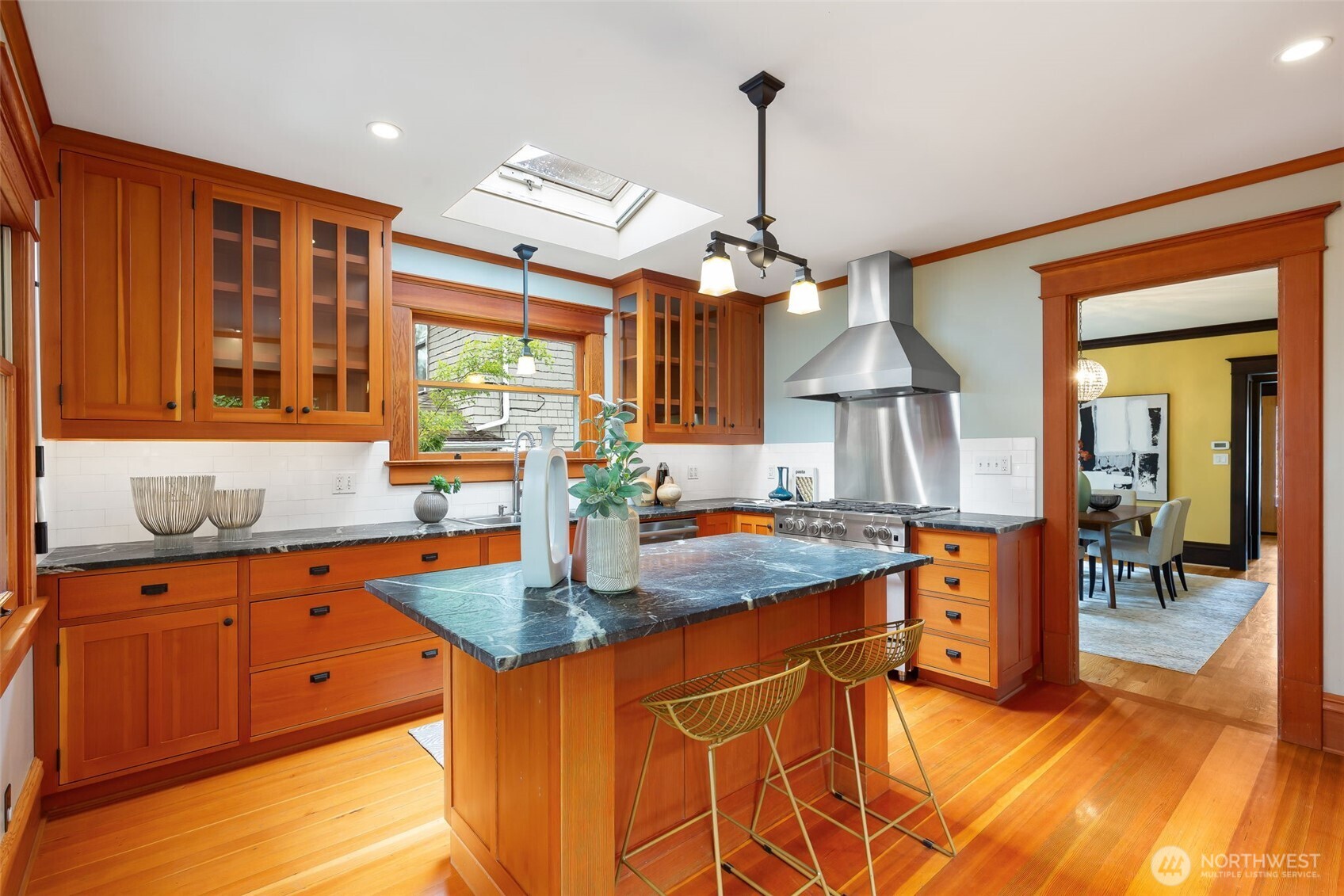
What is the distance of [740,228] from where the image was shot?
11.3ft

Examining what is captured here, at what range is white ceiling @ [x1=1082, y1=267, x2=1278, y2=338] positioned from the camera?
511 centimetres

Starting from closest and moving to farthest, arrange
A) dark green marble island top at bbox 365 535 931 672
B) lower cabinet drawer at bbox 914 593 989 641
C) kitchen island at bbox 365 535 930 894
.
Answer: dark green marble island top at bbox 365 535 931 672
kitchen island at bbox 365 535 930 894
lower cabinet drawer at bbox 914 593 989 641

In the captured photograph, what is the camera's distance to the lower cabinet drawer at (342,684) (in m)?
2.63

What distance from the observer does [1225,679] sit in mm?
3496

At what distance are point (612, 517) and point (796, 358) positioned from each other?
3.47 meters

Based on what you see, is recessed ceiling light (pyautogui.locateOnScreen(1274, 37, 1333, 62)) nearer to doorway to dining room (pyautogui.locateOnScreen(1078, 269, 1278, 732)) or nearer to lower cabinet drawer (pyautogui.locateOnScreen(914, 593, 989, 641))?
doorway to dining room (pyautogui.locateOnScreen(1078, 269, 1278, 732))

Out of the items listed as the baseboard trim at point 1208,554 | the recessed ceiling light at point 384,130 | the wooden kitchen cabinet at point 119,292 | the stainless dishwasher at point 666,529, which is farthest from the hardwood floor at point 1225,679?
the wooden kitchen cabinet at point 119,292

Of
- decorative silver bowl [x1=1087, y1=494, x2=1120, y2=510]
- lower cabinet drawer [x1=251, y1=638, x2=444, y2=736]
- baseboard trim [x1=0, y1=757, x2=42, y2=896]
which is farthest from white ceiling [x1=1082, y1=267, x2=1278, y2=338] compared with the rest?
baseboard trim [x1=0, y1=757, x2=42, y2=896]

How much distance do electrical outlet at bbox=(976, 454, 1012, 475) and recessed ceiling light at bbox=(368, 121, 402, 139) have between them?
344cm

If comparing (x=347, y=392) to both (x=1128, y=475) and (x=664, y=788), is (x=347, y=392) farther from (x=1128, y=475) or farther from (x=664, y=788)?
(x=1128, y=475)

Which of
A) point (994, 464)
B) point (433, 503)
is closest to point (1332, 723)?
point (994, 464)

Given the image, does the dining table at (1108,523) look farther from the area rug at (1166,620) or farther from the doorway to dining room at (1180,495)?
the area rug at (1166,620)

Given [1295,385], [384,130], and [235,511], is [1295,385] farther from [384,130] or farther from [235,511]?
[235,511]

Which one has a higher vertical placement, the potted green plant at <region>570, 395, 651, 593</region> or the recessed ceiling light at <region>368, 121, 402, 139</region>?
the recessed ceiling light at <region>368, 121, 402, 139</region>
